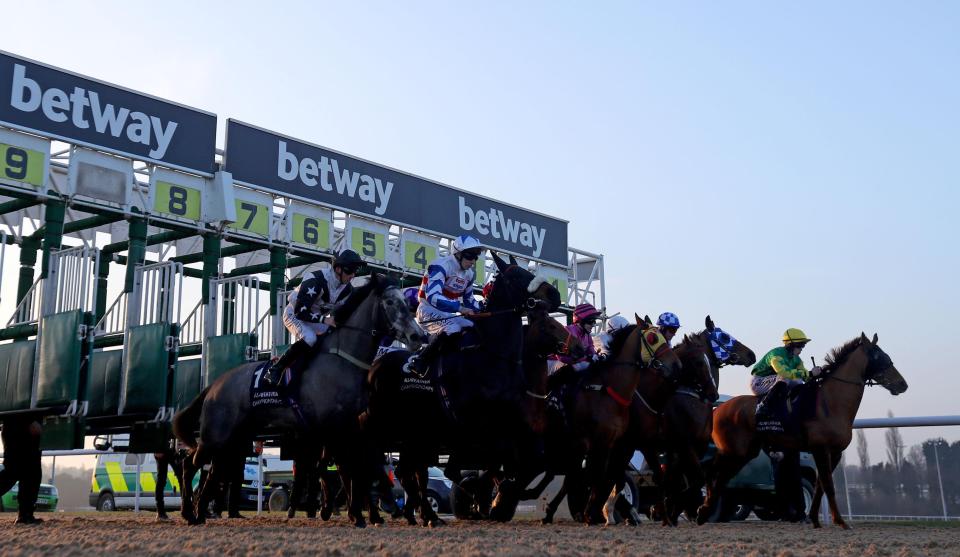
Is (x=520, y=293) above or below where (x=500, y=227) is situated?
below

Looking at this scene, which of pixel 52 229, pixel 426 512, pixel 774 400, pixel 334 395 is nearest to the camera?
pixel 334 395

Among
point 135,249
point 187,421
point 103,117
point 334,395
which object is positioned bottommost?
point 187,421

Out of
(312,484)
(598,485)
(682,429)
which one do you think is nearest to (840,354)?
(682,429)

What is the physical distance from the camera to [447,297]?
1015cm

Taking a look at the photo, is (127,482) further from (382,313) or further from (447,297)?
(382,313)

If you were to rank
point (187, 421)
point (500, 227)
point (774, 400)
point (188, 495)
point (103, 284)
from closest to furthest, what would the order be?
point (188, 495)
point (187, 421)
point (774, 400)
point (103, 284)
point (500, 227)

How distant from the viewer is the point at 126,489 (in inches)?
913

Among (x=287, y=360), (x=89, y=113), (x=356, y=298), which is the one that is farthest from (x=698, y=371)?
(x=89, y=113)

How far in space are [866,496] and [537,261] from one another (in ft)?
31.2

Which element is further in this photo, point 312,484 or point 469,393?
point 312,484

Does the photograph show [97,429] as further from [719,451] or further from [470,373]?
[719,451]

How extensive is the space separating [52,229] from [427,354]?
7086 millimetres

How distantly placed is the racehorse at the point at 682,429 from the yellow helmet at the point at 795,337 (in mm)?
1090

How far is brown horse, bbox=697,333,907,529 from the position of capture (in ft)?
37.4
